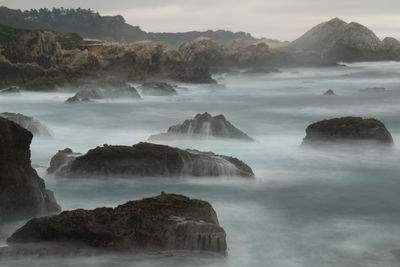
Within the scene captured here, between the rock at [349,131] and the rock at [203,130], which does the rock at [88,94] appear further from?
the rock at [349,131]

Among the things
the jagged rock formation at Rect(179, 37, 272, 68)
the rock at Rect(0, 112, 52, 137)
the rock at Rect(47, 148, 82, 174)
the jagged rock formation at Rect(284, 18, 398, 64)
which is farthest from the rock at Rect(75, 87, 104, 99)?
the jagged rock formation at Rect(284, 18, 398, 64)

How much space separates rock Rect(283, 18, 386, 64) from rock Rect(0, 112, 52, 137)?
91.5 meters

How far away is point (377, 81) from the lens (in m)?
76.1

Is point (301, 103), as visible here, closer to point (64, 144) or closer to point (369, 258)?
point (64, 144)

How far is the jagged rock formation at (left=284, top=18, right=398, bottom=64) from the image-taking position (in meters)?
119

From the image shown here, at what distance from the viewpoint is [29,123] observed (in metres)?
21.8

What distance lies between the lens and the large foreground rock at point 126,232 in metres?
8.76

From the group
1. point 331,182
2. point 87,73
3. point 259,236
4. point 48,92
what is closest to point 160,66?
point 87,73

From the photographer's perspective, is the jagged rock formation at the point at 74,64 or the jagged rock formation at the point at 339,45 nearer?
the jagged rock formation at the point at 74,64

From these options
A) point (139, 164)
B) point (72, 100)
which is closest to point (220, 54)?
point (72, 100)

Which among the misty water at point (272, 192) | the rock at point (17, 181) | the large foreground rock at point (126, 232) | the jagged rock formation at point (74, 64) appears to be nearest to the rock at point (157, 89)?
the jagged rock formation at point (74, 64)

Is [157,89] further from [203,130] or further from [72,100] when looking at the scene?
[203,130]

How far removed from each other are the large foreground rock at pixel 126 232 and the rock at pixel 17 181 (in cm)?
115

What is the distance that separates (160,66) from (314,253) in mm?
53787
